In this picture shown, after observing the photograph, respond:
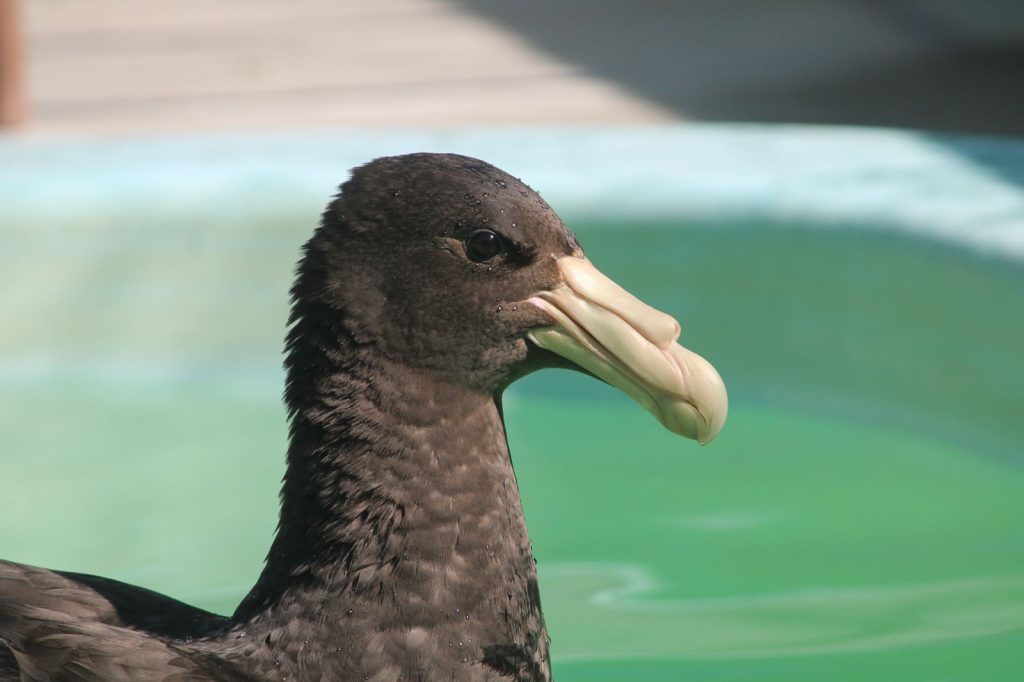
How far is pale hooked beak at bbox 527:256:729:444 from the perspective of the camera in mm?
1450

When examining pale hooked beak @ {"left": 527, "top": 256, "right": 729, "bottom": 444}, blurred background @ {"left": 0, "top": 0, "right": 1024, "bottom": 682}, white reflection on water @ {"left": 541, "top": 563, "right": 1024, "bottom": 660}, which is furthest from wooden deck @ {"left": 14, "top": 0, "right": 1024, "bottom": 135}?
pale hooked beak @ {"left": 527, "top": 256, "right": 729, "bottom": 444}

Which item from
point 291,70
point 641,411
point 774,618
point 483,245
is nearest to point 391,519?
point 483,245

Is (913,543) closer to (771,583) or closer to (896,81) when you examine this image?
(771,583)

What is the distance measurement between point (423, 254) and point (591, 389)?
1.66m

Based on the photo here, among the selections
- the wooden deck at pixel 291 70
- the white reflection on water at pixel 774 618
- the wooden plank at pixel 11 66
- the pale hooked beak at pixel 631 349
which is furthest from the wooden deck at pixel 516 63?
the pale hooked beak at pixel 631 349

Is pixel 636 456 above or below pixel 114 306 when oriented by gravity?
below

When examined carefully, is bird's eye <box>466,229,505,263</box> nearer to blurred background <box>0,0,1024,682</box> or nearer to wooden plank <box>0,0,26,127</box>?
blurred background <box>0,0,1024,682</box>

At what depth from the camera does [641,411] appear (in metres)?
3.03

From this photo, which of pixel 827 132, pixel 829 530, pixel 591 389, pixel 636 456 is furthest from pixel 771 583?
pixel 827 132

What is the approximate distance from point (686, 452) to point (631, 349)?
1407 mm

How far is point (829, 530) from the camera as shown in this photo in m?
2.52

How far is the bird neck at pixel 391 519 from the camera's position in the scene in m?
1.43

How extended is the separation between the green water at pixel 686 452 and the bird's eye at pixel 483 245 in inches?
31.7

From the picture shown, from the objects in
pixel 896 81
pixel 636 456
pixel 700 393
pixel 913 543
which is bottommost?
pixel 700 393
